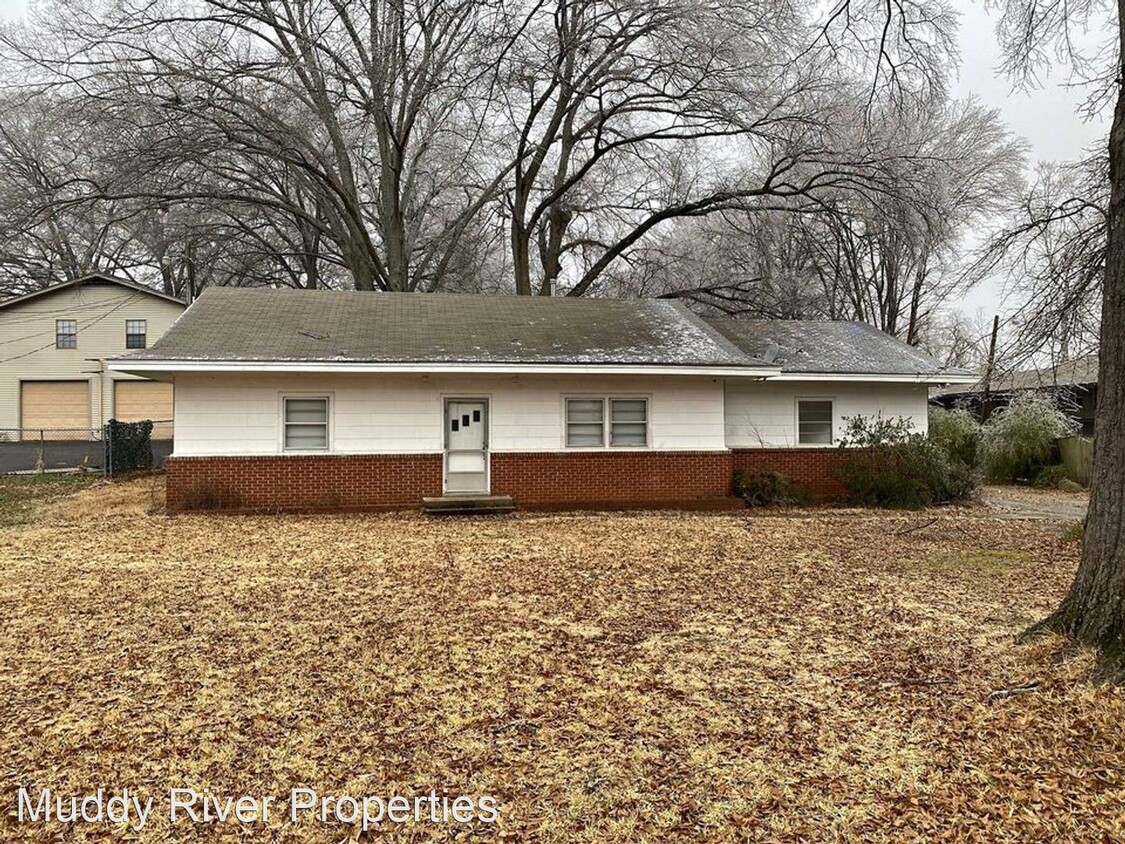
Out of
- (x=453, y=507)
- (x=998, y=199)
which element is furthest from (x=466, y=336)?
(x=998, y=199)

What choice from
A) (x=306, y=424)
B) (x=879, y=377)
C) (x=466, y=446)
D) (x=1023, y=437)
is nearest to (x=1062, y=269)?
(x=879, y=377)

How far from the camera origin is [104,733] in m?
3.78

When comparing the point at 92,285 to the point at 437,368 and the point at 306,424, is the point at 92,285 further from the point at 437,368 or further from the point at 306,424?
the point at 437,368

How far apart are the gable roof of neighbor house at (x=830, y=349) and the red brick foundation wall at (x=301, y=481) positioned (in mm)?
7185

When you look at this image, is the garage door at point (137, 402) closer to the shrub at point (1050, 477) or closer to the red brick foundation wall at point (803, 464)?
the red brick foundation wall at point (803, 464)

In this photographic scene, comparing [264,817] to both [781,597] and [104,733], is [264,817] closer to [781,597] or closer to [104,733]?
[104,733]

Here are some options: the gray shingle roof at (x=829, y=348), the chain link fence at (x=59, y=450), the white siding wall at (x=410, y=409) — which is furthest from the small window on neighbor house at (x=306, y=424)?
the gray shingle roof at (x=829, y=348)

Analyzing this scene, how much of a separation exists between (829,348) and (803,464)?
2.92 meters

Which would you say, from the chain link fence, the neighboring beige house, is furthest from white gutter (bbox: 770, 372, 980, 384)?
the neighboring beige house

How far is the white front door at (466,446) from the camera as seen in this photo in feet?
41.7

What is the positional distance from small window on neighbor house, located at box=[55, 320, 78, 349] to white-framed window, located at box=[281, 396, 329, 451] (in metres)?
20.3

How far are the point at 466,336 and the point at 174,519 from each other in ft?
19.1

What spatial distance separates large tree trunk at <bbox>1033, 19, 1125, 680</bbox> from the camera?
4.48 m

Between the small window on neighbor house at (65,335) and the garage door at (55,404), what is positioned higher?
the small window on neighbor house at (65,335)
